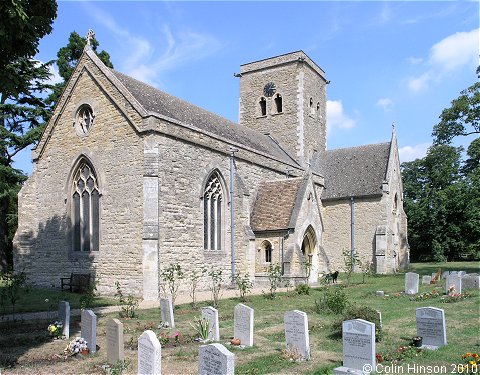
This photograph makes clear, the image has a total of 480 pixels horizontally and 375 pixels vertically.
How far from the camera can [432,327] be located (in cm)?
1015

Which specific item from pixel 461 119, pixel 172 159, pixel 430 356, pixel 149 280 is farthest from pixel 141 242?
pixel 461 119

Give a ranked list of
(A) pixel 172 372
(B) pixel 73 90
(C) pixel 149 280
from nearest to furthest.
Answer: (A) pixel 172 372
(C) pixel 149 280
(B) pixel 73 90

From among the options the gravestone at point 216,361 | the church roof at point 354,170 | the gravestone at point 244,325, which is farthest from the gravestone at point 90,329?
the church roof at point 354,170

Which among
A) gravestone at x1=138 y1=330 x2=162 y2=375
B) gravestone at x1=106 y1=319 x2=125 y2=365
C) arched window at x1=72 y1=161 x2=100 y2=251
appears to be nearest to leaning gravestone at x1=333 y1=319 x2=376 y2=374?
gravestone at x1=138 y1=330 x2=162 y2=375

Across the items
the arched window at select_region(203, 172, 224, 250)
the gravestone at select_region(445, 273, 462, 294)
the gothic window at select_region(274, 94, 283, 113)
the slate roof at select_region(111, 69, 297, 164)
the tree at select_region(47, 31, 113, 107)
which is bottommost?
the gravestone at select_region(445, 273, 462, 294)

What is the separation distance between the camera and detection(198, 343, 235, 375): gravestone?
21.5 ft

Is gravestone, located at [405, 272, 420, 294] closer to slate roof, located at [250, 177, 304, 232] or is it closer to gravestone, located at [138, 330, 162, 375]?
slate roof, located at [250, 177, 304, 232]

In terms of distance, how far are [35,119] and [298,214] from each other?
74.3 ft

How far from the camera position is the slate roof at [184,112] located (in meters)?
22.6

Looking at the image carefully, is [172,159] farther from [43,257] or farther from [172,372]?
[172,372]

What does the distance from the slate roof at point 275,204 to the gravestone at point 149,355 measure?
Answer: 17236 millimetres

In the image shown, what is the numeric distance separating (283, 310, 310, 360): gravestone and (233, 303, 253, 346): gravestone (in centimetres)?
102

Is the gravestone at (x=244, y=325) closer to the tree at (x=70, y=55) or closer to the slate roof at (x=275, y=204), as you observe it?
the slate roof at (x=275, y=204)

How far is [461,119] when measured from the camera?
93.9 feet
